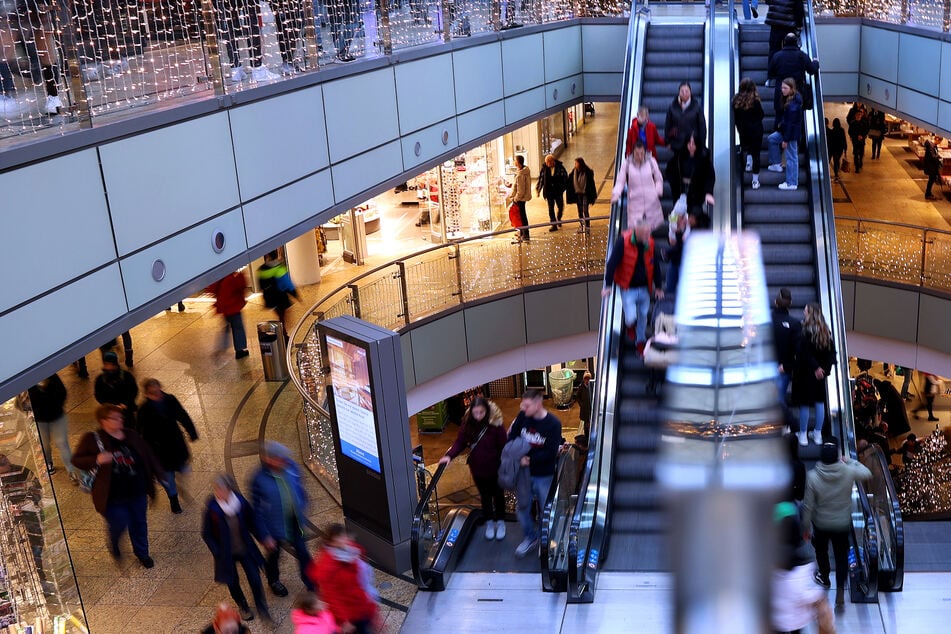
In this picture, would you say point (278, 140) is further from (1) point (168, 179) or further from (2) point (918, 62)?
(2) point (918, 62)

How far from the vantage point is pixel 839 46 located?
18.5 m

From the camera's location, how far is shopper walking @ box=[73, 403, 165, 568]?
8.31 meters

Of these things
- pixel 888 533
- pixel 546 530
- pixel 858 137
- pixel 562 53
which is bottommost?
pixel 858 137

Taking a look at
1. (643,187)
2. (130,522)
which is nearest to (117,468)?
(130,522)

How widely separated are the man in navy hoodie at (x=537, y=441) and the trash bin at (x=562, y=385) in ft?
46.8

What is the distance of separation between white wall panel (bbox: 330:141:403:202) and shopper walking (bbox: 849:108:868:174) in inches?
592

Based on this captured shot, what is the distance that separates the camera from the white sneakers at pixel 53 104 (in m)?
7.58

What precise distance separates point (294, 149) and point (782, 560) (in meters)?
7.11

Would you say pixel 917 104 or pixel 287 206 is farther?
pixel 917 104

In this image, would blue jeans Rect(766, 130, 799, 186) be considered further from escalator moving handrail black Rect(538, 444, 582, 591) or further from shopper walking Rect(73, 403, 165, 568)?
shopper walking Rect(73, 403, 165, 568)

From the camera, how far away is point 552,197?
1892 centimetres

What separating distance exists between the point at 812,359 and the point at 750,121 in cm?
412

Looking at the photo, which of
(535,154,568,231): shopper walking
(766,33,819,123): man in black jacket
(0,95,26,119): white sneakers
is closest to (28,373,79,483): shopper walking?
(0,95,26,119): white sneakers

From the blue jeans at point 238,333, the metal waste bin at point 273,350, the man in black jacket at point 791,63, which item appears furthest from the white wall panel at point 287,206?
the man in black jacket at point 791,63
